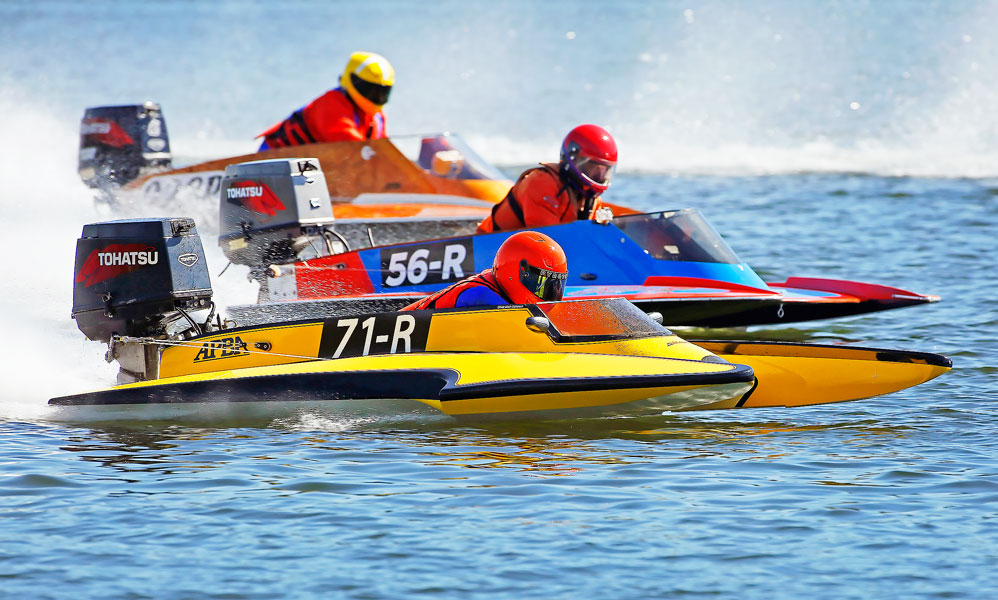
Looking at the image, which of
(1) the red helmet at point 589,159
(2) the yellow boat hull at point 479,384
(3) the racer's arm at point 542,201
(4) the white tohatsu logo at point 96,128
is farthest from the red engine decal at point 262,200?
(4) the white tohatsu logo at point 96,128

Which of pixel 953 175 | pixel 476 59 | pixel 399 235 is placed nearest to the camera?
pixel 399 235

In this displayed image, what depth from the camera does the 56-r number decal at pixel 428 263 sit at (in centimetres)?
880

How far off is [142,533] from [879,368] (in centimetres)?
379

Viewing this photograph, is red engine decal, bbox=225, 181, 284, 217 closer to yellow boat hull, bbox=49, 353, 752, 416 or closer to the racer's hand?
the racer's hand

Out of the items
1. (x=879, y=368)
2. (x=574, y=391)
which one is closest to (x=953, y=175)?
(x=879, y=368)

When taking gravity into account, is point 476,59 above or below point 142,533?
above

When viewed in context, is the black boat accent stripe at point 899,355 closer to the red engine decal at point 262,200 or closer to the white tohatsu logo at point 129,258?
the white tohatsu logo at point 129,258

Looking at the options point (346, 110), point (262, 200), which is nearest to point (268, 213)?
point (262, 200)

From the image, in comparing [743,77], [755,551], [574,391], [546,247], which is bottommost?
[755,551]

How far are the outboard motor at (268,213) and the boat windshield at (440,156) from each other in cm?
213

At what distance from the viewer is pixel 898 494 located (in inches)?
206

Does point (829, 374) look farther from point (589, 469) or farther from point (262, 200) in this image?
point (262, 200)

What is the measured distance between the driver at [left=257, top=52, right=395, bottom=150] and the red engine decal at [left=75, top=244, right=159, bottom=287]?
16.7 ft

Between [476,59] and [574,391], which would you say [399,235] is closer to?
[574,391]
